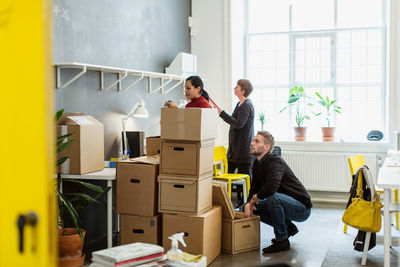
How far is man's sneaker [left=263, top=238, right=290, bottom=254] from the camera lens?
4.16 meters

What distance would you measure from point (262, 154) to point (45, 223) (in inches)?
126

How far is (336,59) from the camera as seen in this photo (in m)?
6.82

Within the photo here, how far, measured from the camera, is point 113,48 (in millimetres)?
4848

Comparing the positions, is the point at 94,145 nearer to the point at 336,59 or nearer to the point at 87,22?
the point at 87,22

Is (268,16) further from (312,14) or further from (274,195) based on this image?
(274,195)

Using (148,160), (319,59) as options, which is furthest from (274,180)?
(319,59)

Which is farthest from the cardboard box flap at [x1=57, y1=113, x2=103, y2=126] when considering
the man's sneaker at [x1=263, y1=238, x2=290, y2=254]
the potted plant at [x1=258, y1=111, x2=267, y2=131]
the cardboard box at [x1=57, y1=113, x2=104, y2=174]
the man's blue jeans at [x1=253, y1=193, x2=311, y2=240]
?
the potted plant at [x1=258, y1=111, x2=267, y2=131]

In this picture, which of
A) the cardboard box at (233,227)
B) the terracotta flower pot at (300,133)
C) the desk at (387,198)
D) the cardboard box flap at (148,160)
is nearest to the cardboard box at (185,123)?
the cardboard box flap at (148,160)

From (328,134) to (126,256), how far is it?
469 centimetres

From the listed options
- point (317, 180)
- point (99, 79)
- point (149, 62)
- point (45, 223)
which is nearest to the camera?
point (45, 223)

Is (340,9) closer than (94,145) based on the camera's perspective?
No

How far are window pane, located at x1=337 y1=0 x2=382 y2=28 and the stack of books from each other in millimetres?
5154

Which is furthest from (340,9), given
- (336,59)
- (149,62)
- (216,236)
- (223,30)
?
(216,236)

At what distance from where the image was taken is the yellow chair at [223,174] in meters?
5.39
